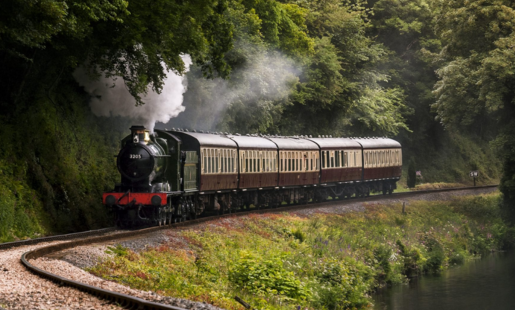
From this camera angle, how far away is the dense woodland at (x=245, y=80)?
895 inches

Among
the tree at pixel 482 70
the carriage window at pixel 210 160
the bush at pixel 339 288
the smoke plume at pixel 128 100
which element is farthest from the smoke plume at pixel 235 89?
the bush at pixel 339 288

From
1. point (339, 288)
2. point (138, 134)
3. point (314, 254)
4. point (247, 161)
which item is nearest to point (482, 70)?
point (247, 161)

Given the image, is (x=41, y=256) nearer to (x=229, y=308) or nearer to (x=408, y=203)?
(x=229, y=308)

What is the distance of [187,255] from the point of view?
17.7 m

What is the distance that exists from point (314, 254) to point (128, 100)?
30.3 feet

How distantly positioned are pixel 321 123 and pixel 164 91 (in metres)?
26.0

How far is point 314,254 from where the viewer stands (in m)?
23.4

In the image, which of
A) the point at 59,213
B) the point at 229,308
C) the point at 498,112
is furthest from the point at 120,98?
the point at 498,112

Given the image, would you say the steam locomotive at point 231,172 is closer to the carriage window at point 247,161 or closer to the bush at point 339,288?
the carriage window at point 247,161

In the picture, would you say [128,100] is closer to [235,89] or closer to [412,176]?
[235,89]

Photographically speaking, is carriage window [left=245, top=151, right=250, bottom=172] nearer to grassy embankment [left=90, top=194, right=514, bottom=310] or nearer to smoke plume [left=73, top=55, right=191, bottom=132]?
grassy embankment [left=90, top=194, right=514, bottom=310]

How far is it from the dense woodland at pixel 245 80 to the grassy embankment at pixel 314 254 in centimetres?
432

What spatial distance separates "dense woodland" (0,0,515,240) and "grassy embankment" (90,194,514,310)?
4316mm

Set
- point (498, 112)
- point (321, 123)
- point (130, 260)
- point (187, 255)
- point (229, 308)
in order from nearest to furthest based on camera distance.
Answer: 1. point (229, 308)
2. point (130, 260)
3. point (187, 255)
4. point (498, 112)
5. point (321, 123)
